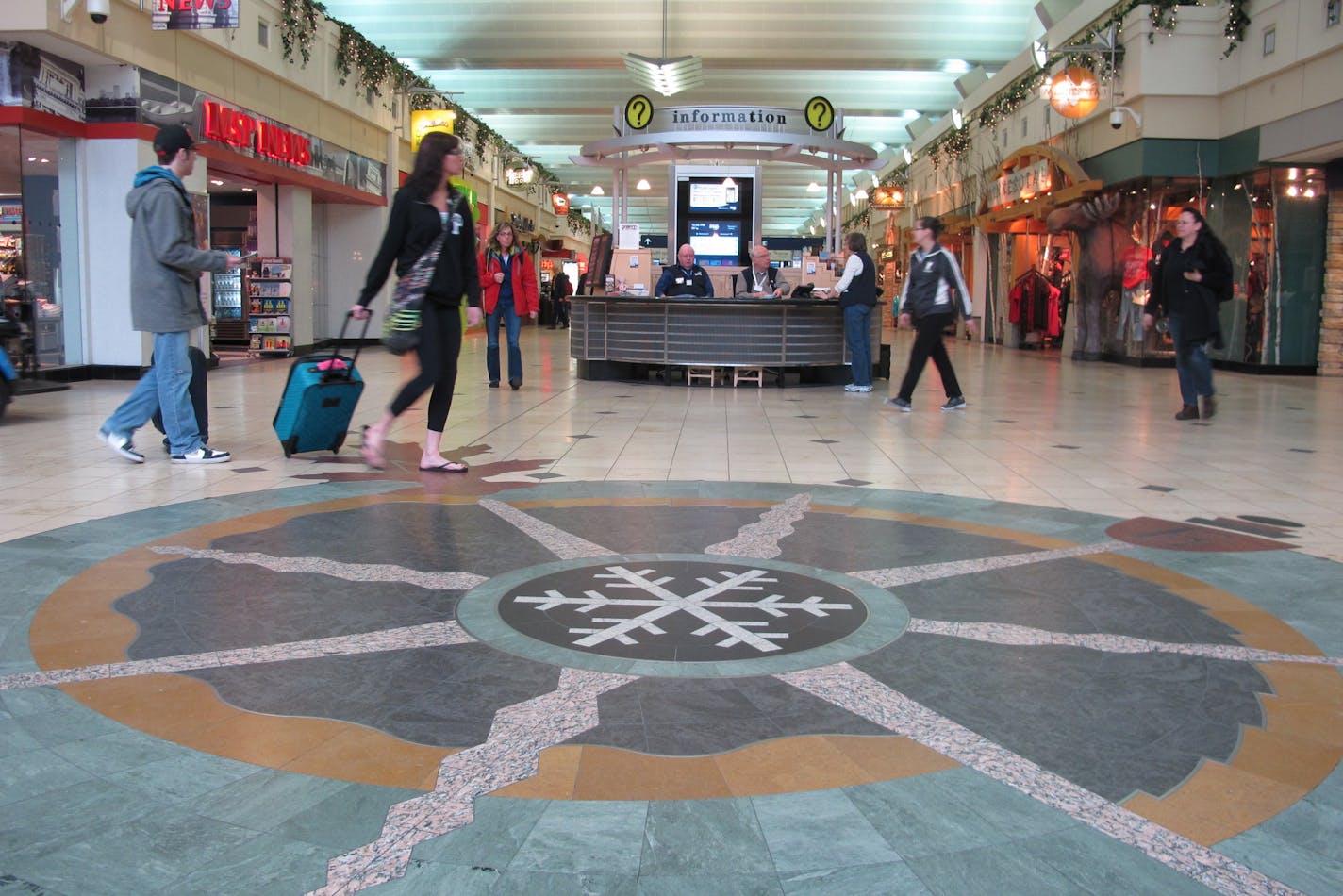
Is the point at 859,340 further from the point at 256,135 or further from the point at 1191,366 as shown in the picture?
the point at 256,135

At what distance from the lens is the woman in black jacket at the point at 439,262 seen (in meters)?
5.38

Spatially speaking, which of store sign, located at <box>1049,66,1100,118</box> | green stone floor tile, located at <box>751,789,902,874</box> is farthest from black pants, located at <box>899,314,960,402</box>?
store sign, located at <box>1049,66,1100,118</box>

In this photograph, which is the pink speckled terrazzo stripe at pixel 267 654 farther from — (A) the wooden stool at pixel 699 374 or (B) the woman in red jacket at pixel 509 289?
(A) the wooden stool at pixel 699 374

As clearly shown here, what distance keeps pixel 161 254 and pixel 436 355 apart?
1578 mm

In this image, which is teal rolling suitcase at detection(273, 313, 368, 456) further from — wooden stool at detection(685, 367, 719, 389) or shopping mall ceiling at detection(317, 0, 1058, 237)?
shopping mall ceiling at detection(317, 0, 1058, 237)

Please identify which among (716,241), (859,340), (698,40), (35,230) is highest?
(698,40)

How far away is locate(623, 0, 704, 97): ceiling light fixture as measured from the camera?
17.4 metres

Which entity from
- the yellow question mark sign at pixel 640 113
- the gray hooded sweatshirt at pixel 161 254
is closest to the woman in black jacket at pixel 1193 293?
the gray hooded sweatshirt at pixel 161 254

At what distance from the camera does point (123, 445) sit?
5988 millimetres

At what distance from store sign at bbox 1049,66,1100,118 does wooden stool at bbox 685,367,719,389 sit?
748cm

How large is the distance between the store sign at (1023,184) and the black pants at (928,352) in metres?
10.9

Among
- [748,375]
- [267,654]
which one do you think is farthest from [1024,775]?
[748,375]

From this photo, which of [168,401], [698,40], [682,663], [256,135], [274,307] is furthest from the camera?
[698,40]

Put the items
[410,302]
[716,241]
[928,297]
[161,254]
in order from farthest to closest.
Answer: [716,241] → [928,297] → [161,254] → [410,302]
